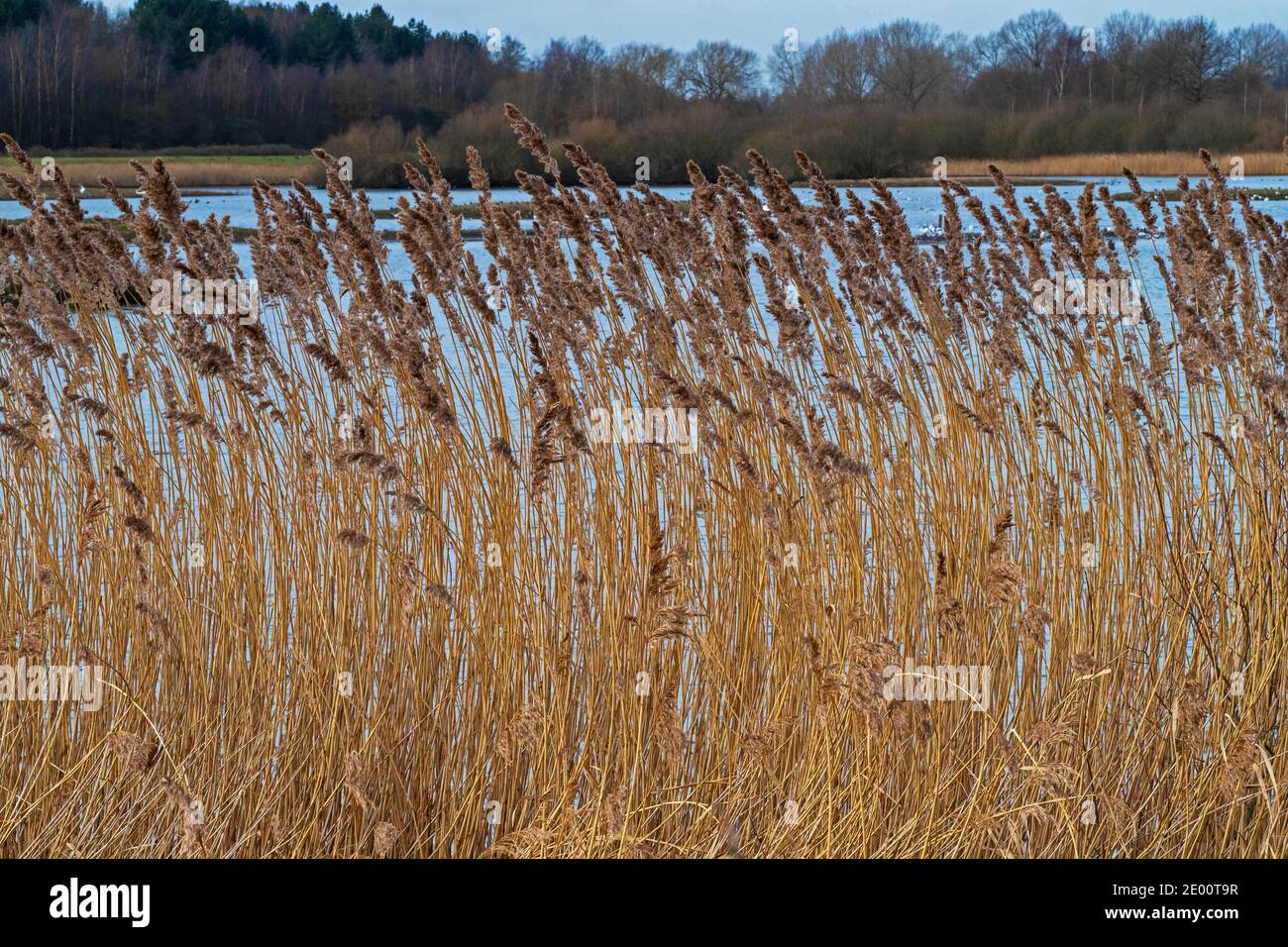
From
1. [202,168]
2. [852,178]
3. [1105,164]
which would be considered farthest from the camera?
[202,168]

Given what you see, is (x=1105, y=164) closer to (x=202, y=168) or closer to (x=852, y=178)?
(x=852, y=178)

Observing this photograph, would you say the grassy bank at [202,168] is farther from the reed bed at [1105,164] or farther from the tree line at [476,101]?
the reed bed at [1105,164]

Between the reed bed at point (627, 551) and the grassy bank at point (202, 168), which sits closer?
the reed bed at point (627, 551)

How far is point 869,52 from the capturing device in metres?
20.2

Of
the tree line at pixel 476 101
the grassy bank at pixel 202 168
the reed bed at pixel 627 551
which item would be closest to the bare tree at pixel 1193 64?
the tree line at pixel 476 101

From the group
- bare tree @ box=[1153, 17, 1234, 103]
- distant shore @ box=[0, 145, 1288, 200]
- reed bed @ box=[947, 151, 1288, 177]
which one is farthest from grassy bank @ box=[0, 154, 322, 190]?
bare tree @ box=[1153, 17, 1234, 103]

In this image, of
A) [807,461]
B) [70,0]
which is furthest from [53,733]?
[70,0]

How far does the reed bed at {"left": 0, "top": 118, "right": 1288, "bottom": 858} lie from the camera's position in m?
2.92

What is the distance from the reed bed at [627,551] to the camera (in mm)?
2916

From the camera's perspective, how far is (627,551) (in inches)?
118

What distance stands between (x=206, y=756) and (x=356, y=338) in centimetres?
98

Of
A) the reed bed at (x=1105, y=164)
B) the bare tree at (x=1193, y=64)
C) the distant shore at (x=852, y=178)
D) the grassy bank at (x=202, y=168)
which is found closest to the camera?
the reed bed at (x=1105, y=164)

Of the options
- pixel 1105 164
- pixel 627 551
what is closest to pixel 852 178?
pixel 1105 164

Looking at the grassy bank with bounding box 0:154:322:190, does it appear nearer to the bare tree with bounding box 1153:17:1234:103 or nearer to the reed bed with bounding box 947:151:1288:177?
the reed bed with bounding box 947:151:1288:177
